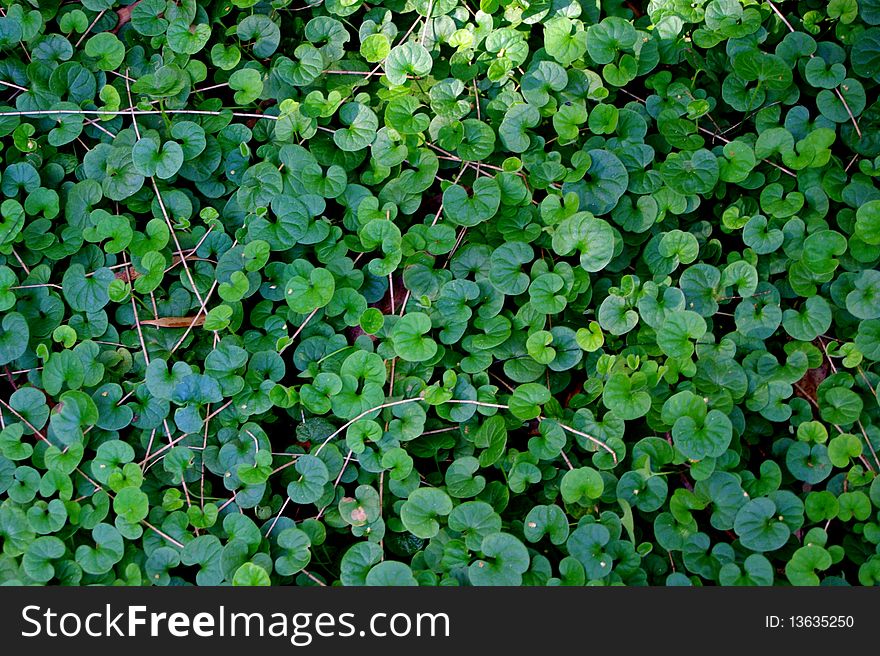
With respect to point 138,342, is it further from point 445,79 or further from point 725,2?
point 725,2

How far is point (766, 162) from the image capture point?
216 centimetres

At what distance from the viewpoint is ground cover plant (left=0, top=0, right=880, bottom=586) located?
1.95m

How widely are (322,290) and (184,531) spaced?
2.41 feet

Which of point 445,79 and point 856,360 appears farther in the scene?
point 445,79

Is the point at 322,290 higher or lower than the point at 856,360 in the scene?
higher

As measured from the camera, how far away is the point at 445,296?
205 cm

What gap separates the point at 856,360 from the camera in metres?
2.00

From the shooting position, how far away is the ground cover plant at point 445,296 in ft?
6.40

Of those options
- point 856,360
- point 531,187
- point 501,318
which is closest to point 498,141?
point 531,187

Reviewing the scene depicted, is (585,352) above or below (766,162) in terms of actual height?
below

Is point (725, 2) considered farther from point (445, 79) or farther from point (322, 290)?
point (322, 290)

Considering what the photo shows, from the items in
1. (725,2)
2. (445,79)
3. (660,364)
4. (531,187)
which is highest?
(725,2)

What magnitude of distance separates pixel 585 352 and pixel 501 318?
27 cm

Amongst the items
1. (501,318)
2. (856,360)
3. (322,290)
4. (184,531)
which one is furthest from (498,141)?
(184,531)
